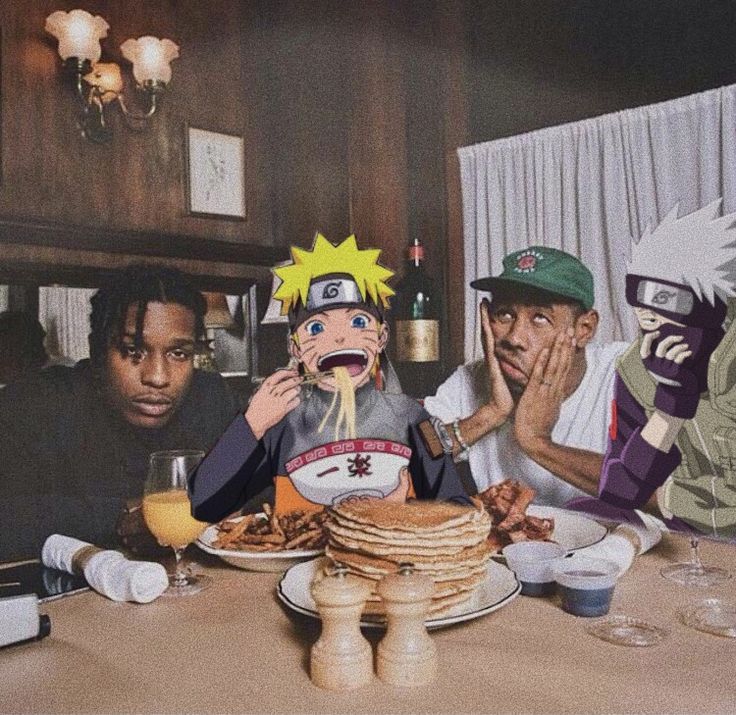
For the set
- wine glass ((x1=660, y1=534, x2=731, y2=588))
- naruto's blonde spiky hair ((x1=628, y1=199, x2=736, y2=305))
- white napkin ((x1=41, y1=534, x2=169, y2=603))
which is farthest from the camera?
naruto's blonde spiky hair ((x1=628, y1=199, x2=736, y2=305))

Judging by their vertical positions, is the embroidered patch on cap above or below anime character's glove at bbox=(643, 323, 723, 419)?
above

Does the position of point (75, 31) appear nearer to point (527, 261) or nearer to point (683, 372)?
point (527, 261)

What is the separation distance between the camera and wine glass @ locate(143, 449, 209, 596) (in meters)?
1.24

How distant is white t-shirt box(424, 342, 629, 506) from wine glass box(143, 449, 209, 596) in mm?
637

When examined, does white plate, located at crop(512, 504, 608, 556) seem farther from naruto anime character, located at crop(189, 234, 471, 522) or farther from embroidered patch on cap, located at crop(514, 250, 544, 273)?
embroidered patch on cap, located at crop(514, 250, 544, 273)

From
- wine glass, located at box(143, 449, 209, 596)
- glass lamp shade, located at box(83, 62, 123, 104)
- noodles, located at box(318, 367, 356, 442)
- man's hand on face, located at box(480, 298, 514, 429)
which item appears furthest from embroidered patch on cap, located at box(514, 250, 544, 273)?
glass lamp shade, located at box(83, 62, 123, 104)

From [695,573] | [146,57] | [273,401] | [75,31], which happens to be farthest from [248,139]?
[695,573]

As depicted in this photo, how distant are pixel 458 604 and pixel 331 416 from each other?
59 centimetres

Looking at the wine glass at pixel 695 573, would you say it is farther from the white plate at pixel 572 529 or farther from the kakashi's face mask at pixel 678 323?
the kakashi's face mask at pixel 678 323

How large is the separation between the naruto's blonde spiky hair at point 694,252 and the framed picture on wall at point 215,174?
949 mm

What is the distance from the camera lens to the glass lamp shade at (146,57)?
5.42 ft

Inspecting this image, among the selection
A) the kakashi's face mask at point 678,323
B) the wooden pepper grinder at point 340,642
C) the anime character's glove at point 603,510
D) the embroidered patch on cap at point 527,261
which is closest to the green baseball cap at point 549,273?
the embroidered patch on cap at point 527,261

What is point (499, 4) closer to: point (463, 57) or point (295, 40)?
point (463, 57)

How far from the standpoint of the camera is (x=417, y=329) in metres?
1.76
